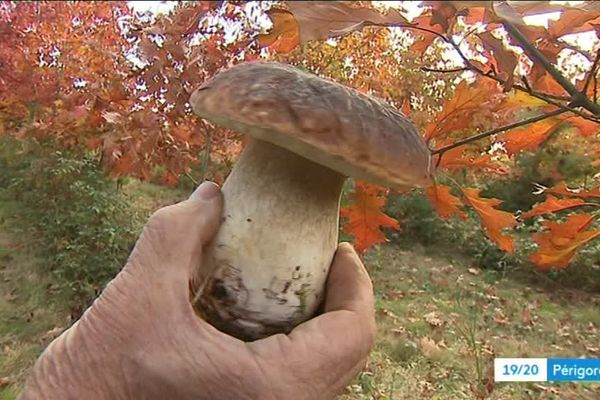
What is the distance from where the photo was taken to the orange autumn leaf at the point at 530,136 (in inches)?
46.4

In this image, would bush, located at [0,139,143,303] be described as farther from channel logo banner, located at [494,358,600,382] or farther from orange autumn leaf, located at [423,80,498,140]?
orange autumn leaf, located at [423,80,498,140]

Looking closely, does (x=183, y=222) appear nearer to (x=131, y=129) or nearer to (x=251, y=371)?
(x=251, y=371)

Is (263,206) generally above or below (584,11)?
below

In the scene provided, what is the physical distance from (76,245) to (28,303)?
638mm

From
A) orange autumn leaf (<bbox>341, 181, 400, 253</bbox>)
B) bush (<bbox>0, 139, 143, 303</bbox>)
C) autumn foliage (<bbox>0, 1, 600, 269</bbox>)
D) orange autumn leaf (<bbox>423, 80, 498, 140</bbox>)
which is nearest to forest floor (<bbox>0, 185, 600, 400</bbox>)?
bush (<bbox>0, 139, 143, 303</bbox>)

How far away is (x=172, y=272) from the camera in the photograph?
0.85 metres

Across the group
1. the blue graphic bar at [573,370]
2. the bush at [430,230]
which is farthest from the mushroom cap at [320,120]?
the bush at [430,230]

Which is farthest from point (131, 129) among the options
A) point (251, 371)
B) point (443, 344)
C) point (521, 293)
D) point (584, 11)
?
point (521, 293)

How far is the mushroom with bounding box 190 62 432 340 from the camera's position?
78 centimetres

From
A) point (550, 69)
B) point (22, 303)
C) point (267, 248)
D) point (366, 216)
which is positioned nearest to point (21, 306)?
point (22, 303)

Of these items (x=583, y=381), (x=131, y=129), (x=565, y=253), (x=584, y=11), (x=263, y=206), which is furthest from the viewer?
→ (x=583, y=381)

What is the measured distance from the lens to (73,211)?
427cm

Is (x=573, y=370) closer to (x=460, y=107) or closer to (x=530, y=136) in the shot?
(x=530, y=136)

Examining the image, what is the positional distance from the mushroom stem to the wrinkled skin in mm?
51
